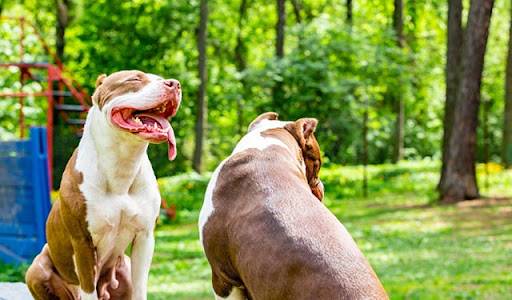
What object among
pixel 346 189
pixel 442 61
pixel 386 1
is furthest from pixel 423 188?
pixel 442 61

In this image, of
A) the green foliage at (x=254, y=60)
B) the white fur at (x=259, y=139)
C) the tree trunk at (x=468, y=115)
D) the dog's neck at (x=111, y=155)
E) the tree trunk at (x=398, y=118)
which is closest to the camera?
the white fur at (x=259, y=139)

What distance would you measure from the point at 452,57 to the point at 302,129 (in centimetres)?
1683

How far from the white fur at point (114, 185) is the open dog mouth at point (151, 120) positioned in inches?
3.1

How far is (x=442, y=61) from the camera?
1722 inches

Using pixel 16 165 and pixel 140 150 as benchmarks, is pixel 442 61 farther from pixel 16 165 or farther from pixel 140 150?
pixel 140 150

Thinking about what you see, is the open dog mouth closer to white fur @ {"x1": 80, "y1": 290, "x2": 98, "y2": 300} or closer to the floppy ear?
the floppy ear

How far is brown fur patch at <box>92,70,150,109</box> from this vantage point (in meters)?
5.10

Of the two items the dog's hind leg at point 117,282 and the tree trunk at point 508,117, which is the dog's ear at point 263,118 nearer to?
the dog's hind leg at point 117,282

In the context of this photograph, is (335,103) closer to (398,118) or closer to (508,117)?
(508,117)

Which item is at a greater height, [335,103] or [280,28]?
[280,28]

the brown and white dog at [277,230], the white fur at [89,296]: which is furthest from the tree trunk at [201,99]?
the brown and white dog at [277,230]

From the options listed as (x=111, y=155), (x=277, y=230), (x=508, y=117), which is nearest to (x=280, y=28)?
(x=508, y=117)

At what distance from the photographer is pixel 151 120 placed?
5074 mm

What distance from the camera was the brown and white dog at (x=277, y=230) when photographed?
404 centimetres
